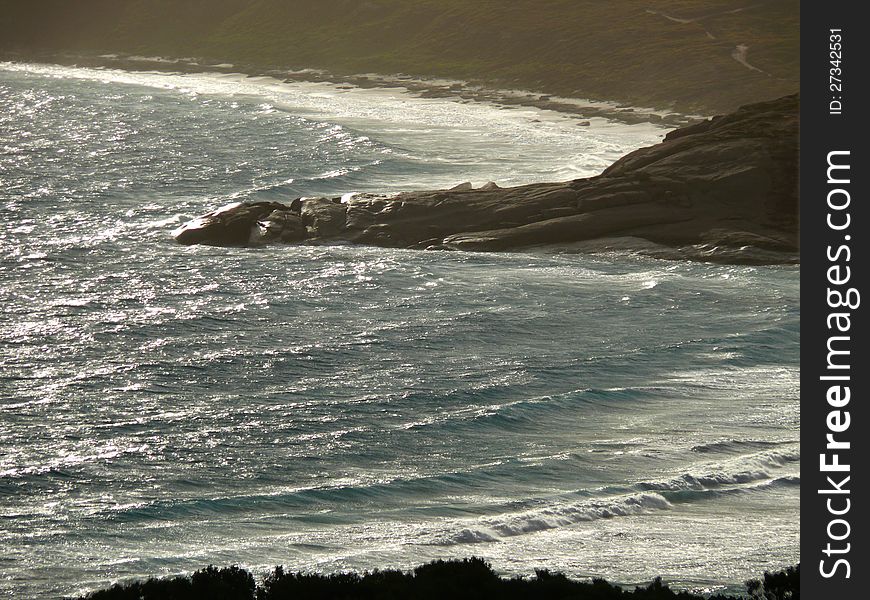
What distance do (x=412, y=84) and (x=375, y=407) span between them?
94.6 m

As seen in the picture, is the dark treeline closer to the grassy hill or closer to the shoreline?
the shoreline

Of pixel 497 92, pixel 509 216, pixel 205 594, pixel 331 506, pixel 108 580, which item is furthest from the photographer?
pixel 497 92

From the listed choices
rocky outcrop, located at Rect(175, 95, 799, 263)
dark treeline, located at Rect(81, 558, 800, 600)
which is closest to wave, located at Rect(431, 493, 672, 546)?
dark treeline, located at Rect(81, 558, 800, 600)

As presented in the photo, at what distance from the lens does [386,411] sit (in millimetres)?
35000

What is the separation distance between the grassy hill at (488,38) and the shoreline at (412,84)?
1987 millimetres

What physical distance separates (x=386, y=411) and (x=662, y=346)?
11050mm

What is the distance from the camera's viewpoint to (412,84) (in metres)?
127

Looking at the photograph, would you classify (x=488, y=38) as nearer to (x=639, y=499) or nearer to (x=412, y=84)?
(x=412, y=84)

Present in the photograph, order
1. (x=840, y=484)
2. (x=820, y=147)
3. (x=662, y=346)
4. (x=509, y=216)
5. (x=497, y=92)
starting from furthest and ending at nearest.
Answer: (x=497, y=92) → (x=509, y=216) → (x=662, y=346) → (x=820, y=147) → (x=840, y=484)

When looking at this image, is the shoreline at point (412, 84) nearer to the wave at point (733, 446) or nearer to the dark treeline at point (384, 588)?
the wave at point (733, 446)

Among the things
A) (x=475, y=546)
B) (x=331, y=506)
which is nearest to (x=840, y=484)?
(x=475, y=546)

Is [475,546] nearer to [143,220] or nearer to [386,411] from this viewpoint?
[386,411]

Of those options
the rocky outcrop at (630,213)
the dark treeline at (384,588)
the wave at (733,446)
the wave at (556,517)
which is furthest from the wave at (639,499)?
the rocky outcrop at (630,213)

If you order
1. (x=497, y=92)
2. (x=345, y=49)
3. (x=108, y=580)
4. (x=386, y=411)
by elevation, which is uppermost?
(x=345, y=49)
